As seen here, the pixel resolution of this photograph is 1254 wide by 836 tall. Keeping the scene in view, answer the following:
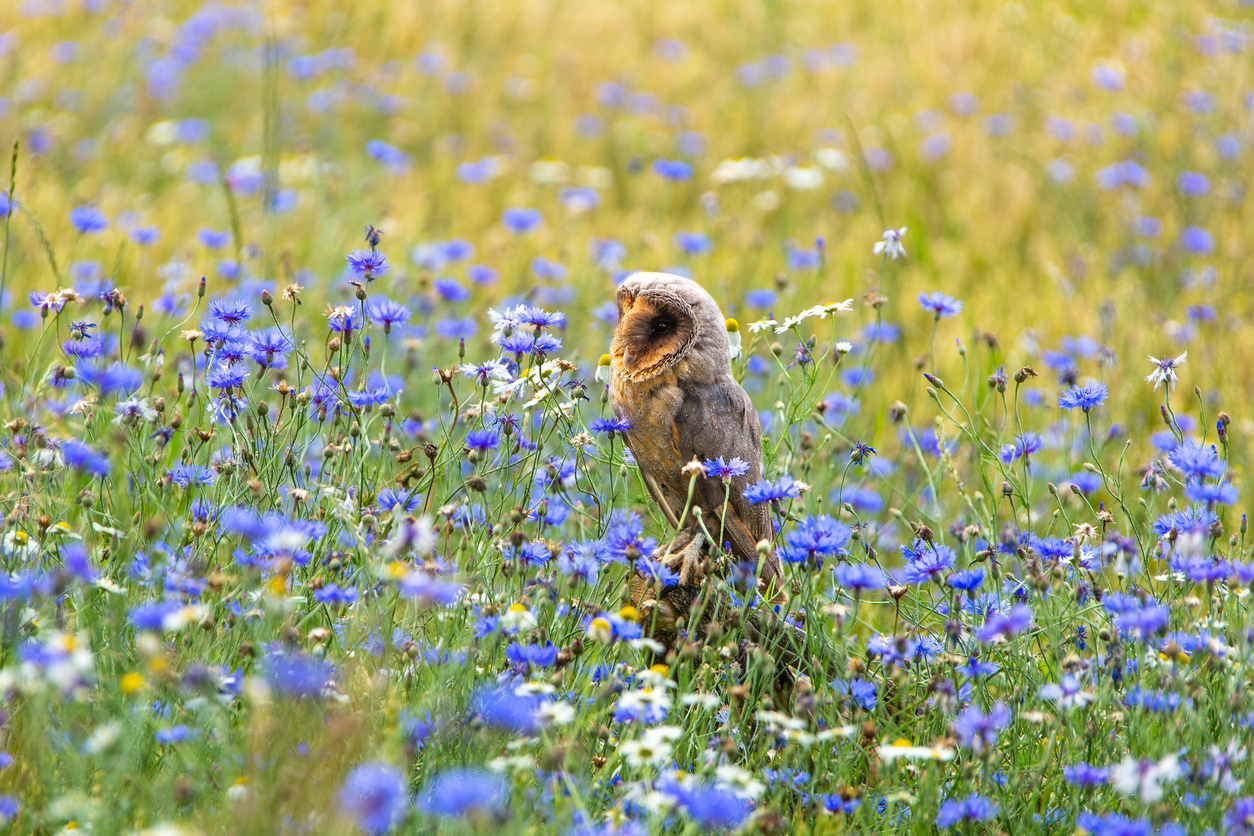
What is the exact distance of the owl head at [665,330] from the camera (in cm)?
222

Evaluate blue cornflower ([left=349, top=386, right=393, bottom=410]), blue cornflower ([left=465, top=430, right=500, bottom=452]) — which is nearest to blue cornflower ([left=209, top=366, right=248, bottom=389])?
blue cornflower ([left=349, top=386, right=393, bottom=410])

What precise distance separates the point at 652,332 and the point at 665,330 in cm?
3

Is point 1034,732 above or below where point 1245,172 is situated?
above

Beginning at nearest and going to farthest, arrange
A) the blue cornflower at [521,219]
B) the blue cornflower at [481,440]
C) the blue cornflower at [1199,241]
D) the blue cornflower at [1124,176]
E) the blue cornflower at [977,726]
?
1. the blue cornflower at [977,726]
2. the blue cornflower at [481,440]
3. the blue cornflower at [521,219]
4. the blue cornflower at [1199,241]
5. the blue cornflower at [1124,176]

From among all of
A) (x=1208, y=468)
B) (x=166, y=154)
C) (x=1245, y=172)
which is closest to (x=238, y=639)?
(x=1208, y=468)

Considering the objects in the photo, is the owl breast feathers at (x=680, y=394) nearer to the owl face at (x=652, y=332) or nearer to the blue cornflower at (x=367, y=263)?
the owl face at (x=652, y=332)

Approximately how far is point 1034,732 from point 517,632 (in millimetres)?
1080

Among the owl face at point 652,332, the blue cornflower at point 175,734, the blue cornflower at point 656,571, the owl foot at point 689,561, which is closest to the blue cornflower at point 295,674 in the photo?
the blue cornflower at point 175,734

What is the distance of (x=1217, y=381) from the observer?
170 inches

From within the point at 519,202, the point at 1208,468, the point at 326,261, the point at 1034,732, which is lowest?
the point at 519,202

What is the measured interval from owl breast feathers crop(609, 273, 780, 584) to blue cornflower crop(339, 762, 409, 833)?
3.07 ft

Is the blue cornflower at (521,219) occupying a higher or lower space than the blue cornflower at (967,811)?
lower

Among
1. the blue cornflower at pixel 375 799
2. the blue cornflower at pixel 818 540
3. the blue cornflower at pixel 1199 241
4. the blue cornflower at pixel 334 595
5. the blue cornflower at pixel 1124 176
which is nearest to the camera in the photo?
the blue cornflower at pixel 375 799

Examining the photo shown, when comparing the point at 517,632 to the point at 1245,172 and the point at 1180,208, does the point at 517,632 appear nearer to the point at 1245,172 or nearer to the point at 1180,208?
the point at 1180,208
